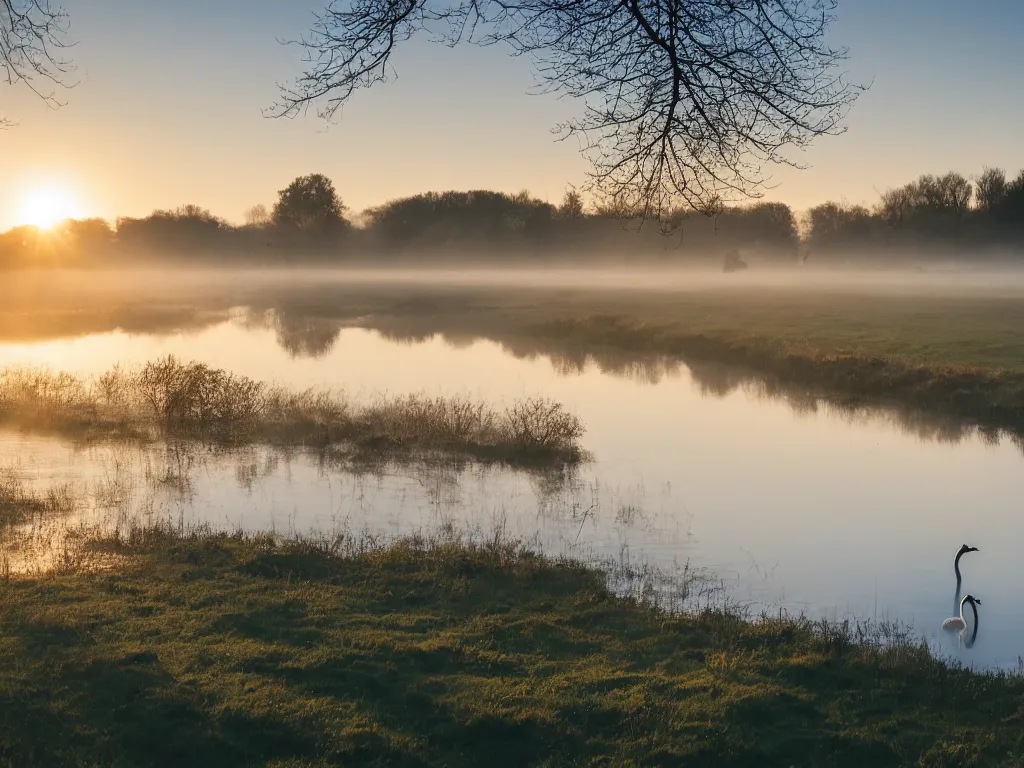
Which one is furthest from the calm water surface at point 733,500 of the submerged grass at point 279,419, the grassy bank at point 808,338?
the grassy bank at point 808,338

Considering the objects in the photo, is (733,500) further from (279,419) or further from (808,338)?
(808,338)

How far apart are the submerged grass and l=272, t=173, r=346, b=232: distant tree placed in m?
96.3

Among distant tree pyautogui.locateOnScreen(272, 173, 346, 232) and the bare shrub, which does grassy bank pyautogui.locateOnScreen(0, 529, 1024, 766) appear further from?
distant tree pyautogui.locateOnScreen(272, 173, 346, 232)

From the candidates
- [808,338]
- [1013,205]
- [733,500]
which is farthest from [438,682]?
[1013,205]

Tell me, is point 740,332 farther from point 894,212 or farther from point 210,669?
point 894,212

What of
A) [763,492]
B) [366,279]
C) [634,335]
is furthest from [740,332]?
[366,279]

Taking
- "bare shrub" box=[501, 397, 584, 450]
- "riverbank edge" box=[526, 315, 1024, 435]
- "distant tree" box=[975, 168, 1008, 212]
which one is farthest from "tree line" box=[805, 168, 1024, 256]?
"bare shrub" box=[501, 397, 584, 450]

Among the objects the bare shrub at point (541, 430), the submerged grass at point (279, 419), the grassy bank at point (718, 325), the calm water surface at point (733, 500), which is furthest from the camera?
the grassy bank at point (718, 325)

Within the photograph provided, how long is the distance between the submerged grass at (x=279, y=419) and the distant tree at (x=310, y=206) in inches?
3790

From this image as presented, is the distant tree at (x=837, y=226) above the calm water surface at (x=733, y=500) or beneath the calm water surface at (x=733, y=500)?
above

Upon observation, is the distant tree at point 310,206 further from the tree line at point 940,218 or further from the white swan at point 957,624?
the white swan at point 957,624

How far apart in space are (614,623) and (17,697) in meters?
6.53

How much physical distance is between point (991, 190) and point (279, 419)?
9707cm

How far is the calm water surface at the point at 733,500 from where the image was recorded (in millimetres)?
13891
